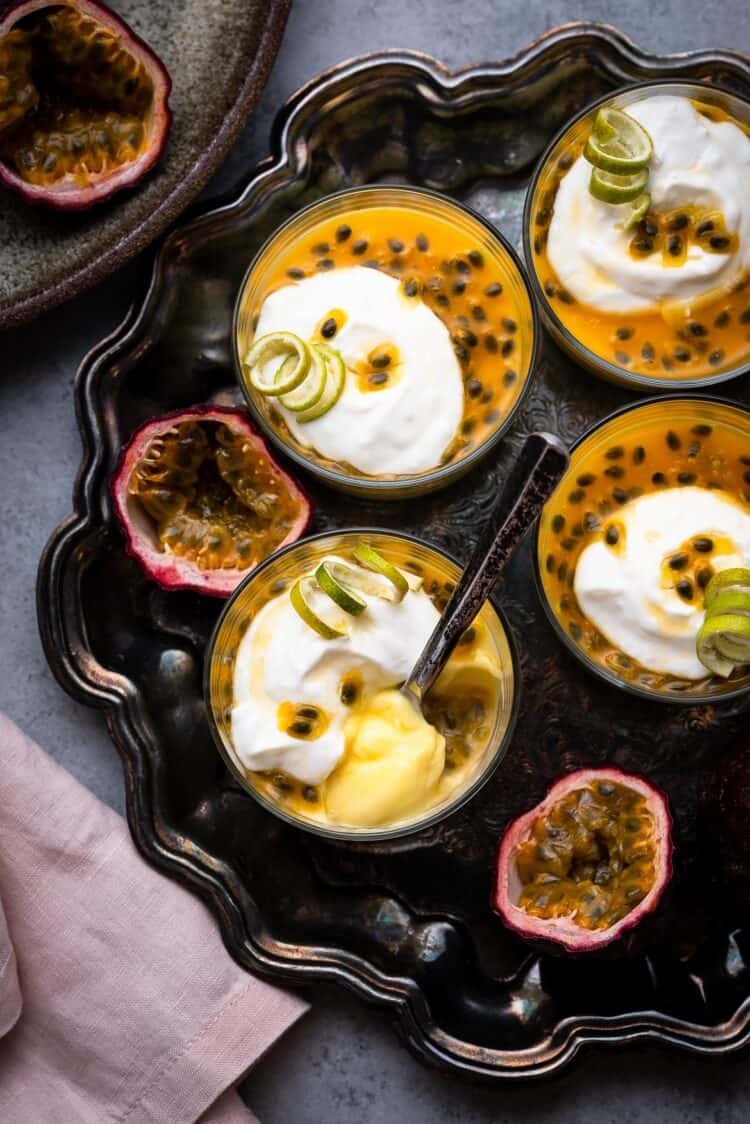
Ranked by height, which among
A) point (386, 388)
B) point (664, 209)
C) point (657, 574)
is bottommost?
point (657, 574)

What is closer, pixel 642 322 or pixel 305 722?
pixel 305 722

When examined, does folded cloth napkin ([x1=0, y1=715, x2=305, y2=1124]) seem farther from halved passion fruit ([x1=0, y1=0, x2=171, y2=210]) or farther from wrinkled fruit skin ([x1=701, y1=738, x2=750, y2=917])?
halved passion fruit ([x1=0, y1=0, x2=171, y2=210])

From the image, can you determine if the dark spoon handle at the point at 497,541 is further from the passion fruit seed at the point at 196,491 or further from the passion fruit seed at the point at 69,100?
the passion fruit seed at the point at 69,100

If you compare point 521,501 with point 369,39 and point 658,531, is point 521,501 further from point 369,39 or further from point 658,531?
point 369,39

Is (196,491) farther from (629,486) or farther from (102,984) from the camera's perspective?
(102,984)

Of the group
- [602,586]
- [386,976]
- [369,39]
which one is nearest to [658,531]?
[602,586]

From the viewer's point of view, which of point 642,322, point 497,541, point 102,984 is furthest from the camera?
point 102,984

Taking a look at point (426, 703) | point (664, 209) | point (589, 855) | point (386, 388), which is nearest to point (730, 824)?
point (589, 855)

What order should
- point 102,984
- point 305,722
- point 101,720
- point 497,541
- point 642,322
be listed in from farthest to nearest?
point 101,720
point 102,984
point 642,322
point 305,722
point 497,541
